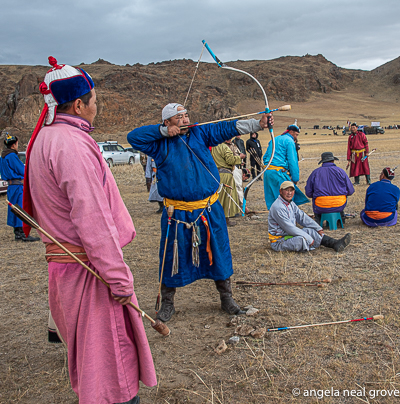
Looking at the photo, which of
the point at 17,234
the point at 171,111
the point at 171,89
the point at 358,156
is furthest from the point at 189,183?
the point at 171,89

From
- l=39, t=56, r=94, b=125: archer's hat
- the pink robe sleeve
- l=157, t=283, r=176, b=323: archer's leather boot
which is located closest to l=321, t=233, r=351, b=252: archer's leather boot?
l=157, t=283, r=176, b=323: archer's leather boot

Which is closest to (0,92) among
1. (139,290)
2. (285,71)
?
(285,71)

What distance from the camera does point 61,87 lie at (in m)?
2.01

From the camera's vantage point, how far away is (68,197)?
186cm

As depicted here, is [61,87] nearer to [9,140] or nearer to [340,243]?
[340,243]

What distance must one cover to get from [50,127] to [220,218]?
215 centimetres

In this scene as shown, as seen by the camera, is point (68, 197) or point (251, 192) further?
point (251, 192)

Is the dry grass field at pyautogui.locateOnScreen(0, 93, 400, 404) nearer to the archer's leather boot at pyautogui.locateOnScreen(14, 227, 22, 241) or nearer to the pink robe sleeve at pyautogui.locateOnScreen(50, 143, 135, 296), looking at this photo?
the pink robe sleeve at pyautogui.locateOnScreen(50, 143, 135, 296)

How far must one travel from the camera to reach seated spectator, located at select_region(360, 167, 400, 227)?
20.6ft

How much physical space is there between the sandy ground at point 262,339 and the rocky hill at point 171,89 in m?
46.6

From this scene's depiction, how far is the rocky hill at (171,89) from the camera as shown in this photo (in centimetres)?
5972

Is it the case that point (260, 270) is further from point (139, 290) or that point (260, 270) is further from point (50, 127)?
point (50, 127)

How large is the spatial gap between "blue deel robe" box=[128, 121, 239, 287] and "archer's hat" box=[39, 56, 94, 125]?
1636 mm

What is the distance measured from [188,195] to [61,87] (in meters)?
1.84
